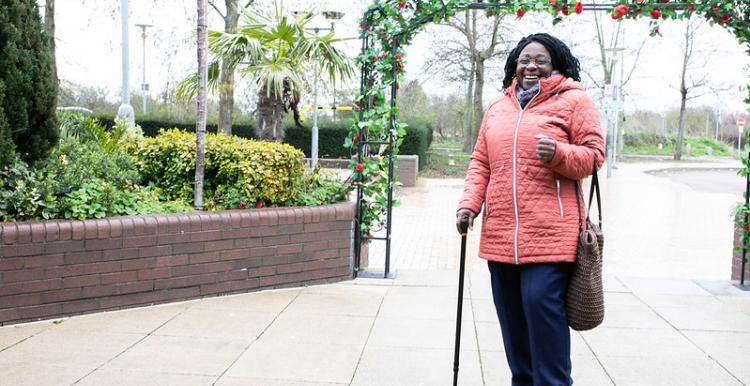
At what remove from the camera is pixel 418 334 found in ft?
16.4

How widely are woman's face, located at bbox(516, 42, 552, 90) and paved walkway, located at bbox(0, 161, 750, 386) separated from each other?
179cm

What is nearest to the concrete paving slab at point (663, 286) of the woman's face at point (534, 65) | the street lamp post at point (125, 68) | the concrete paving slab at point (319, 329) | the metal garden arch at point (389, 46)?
the metal garden arch at point (389, 46)

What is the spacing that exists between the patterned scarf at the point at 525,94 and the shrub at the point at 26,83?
4002mm

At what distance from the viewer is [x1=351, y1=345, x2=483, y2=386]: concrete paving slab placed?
4.05 m

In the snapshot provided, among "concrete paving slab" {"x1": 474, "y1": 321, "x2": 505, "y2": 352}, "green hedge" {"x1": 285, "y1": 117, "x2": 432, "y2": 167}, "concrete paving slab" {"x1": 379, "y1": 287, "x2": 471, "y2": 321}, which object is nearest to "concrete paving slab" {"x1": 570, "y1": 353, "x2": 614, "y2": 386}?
"concrete paving slab" {"x1": 474, "y1": 321, "x2": 505, "y2": 352}

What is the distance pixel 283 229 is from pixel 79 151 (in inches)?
101

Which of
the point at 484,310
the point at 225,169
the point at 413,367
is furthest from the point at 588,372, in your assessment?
the point at 225,169

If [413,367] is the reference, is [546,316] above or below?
above

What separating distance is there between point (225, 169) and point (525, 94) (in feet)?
12.4

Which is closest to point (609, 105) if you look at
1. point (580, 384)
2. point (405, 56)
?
point (405, 56)

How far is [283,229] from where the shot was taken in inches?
241

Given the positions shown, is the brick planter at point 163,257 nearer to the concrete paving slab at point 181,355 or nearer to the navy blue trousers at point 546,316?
the concrete paving slab at point 181,355

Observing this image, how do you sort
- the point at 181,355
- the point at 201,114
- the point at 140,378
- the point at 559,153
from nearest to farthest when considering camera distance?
the point at 559,153 → the point at 140,378 → the point at 181,355 → the point at 201,114

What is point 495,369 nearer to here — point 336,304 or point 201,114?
point 336,304
